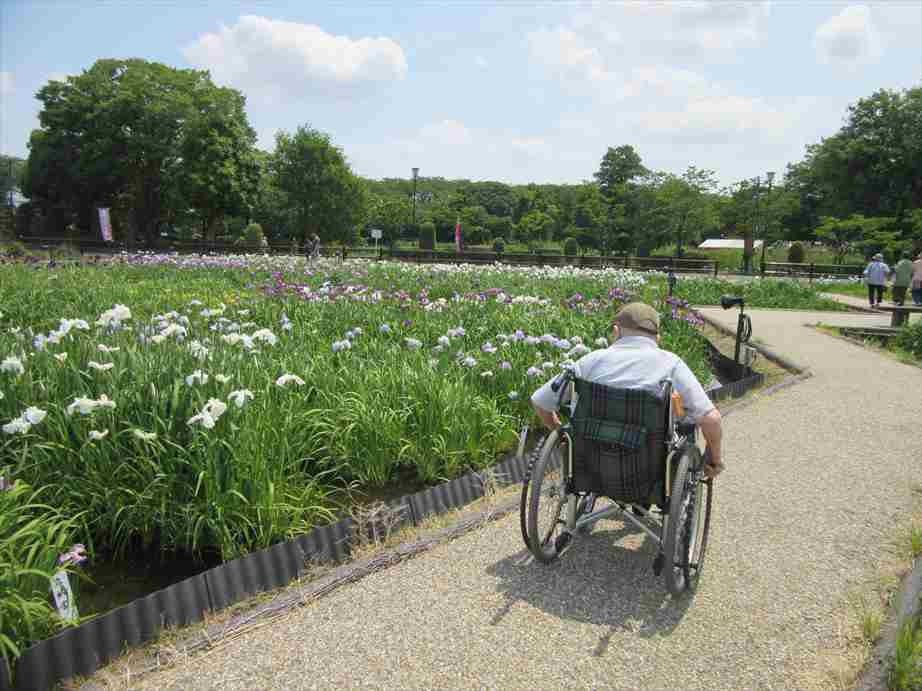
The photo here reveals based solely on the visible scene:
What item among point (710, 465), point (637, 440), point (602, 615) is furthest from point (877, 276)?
point (602, 615)

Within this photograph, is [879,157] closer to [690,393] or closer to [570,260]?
[570,260]

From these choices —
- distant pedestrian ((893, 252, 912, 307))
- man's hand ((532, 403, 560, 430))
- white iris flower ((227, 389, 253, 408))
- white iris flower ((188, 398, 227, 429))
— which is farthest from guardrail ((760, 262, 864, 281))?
white iris flower ((188, 398, 227, 429))

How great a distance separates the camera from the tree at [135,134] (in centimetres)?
3641

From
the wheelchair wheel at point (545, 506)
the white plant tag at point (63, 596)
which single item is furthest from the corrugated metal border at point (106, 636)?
the wheelchair wheel at point (545, 506)

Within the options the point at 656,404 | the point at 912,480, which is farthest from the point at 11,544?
the point at 912,480

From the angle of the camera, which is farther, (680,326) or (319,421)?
(680,326)

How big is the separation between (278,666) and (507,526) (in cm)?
145

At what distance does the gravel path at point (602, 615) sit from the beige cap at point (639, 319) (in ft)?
3.86

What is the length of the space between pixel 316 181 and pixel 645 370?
128 feet

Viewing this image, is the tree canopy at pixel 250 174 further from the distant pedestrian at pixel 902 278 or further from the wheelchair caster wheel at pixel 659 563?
the wheelchair caster wheel at pixel 659 563

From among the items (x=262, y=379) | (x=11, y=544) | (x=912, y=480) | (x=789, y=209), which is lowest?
(x=912, y=480)

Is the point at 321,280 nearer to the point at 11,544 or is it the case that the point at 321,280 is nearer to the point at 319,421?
the point at 319,421

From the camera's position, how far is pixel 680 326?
794 cm

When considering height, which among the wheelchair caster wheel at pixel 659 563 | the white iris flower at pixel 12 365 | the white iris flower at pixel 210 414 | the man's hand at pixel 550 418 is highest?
the white iris flower at pixel 12 365
